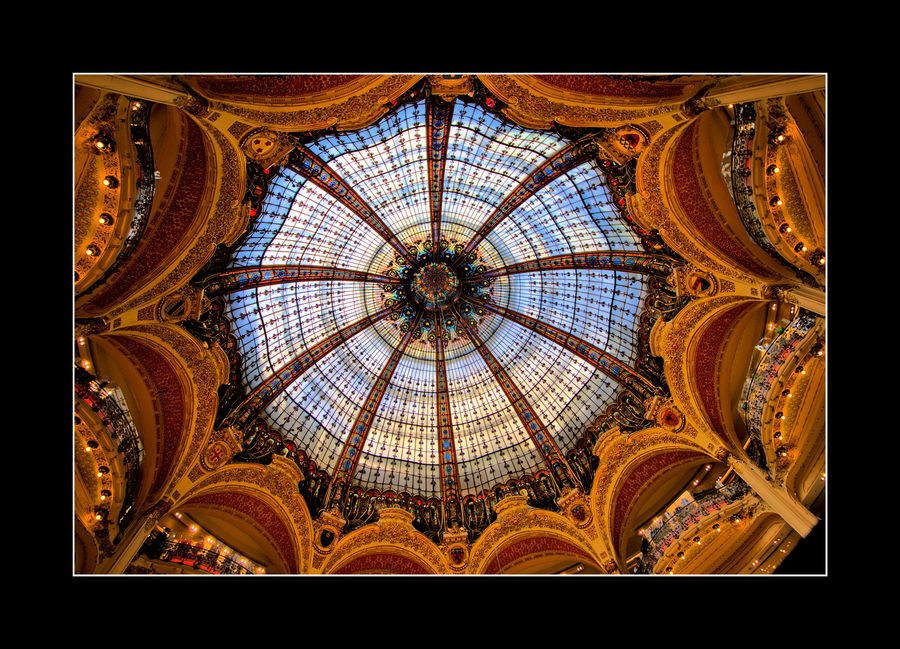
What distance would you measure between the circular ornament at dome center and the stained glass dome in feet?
0.21

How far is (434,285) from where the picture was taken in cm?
2039

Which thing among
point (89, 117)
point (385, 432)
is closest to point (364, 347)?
point (385, 432)

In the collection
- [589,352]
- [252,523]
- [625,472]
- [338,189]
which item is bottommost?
[252,523]

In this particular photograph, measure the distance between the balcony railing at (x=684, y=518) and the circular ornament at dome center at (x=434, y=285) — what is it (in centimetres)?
1217

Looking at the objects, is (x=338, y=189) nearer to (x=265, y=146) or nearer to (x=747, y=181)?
(x=265, y=146)

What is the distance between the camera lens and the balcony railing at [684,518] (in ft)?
50.3

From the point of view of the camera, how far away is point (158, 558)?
14148 millimetres

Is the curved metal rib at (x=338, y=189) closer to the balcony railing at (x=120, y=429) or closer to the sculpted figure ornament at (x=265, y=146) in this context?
the sculpted figure ornament at (x=265, y=146)

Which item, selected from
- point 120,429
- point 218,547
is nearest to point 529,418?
point 218,547

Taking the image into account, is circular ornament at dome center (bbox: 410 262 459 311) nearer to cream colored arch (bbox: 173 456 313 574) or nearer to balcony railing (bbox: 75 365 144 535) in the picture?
cream colored arch (bbox: 173 456 313 574)

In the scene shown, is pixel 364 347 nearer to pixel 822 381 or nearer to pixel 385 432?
pixel 385 432

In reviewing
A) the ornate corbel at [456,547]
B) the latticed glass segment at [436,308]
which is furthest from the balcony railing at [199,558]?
the ornate corbel at [456,547]

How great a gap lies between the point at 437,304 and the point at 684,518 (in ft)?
41.5

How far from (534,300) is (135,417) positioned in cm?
1533
